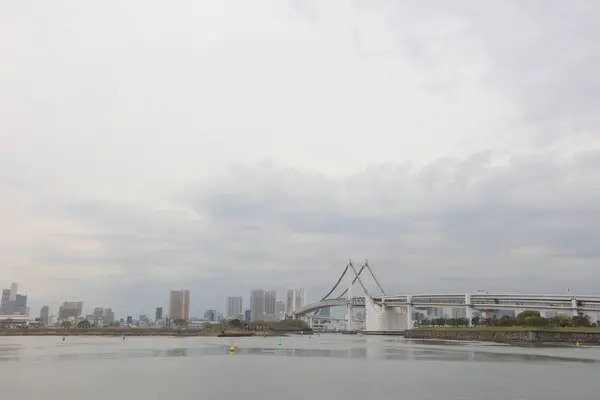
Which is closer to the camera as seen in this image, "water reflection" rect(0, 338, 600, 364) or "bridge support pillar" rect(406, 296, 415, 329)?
"water reflection" rect(0, 338, 600, 364)

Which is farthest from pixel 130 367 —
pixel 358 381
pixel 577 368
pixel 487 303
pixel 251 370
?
pixel 487 303

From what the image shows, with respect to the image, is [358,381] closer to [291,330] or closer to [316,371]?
[316,371]

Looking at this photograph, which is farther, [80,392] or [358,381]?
[358,381]

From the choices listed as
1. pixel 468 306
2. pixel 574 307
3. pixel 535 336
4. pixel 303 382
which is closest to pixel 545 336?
pixel 535 336

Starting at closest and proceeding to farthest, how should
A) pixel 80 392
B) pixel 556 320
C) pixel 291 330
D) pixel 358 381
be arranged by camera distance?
pixel 80 392, pixel 358 381, pixel 556 320, pixel 291 330

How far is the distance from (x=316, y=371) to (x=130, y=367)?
1067 cm

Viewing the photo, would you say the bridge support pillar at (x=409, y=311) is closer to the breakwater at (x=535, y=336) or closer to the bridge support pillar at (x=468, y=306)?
the bridge support pillar at (x=468, y=306)

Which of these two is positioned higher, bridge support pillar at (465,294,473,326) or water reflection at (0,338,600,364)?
bridge support pillar at (465,294,473,326)

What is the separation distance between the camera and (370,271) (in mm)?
155250

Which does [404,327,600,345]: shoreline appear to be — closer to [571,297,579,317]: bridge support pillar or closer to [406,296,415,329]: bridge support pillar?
[571,297,579,317]: bridge support pillar

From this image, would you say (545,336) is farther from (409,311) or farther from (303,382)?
(303,382)

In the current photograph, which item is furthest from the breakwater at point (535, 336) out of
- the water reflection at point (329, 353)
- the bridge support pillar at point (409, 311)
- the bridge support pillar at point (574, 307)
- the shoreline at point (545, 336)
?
the bridge support pillar at point (409, 311)

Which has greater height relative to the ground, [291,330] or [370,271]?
[370,271]

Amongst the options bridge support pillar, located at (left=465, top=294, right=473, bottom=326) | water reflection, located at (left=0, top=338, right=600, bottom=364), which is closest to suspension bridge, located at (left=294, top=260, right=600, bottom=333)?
bridge support pillar, located at (left=465, top=294, right=473, bottom=326)
